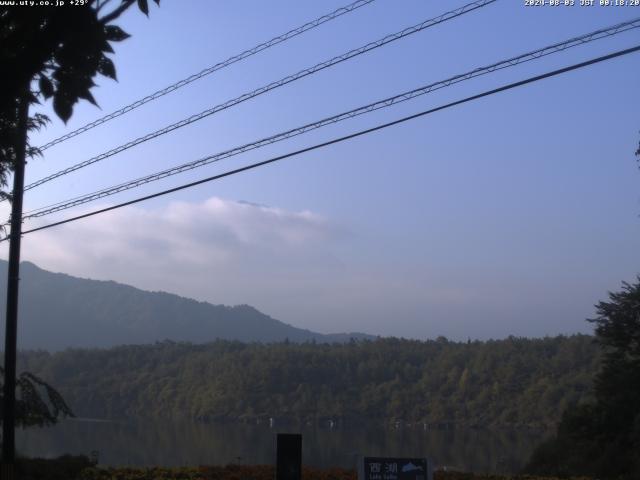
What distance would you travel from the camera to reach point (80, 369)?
2692 inches

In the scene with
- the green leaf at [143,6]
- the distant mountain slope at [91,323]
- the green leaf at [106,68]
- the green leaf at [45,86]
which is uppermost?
the distant mountain slope at [91,323]

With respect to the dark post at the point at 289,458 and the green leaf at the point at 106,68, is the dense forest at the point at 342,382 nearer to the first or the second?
the dark post at the point at 289,458

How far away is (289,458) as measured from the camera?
1137 cm

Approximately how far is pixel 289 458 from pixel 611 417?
16306mm

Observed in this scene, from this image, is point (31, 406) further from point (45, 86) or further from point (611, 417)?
point (611, 417)

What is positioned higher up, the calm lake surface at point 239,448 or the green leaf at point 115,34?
the green leaf at point 115,34

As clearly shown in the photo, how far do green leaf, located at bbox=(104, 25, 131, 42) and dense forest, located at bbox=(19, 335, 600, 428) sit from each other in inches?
1768

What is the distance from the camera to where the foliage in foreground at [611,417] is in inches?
905

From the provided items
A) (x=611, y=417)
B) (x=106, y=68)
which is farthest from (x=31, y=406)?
(x=611, y=417)

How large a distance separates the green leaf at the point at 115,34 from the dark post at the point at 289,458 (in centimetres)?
658

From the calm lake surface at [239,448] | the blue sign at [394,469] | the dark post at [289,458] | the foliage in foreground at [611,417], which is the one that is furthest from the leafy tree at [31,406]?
the foliage in foreground at [611,417]

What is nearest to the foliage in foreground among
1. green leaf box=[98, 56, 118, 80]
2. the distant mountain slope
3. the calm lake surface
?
the calm lake surface

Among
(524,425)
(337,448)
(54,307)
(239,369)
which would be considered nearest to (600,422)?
(337,448)

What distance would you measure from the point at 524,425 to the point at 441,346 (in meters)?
28.6
